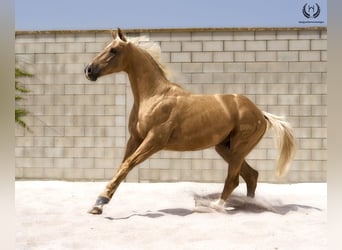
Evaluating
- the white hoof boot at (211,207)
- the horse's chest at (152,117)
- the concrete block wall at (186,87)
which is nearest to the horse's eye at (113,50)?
the horse's chest at (152,117)

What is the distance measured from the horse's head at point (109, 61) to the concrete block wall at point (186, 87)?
88.0 inches

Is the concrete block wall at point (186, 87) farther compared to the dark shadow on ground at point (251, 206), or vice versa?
the concrete block wall at point (186, 87)

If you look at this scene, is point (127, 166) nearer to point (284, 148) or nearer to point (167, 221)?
point (167, 221)

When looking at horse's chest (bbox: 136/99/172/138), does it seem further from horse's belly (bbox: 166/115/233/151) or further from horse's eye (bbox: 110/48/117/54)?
horse's eye (bbox: 110/48/117/54)

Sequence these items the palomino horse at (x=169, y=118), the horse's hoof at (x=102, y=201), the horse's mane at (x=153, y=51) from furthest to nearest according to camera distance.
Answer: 1. the horse's mane at (x=153, y=51)
2. the palomino horse at (x=169, y=118)
3. the horse's hoof at (x=102, y=201)

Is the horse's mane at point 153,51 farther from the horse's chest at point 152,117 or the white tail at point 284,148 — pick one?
the white tail at point 284,148

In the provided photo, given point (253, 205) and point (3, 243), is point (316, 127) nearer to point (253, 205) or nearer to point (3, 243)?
point (253, 205)

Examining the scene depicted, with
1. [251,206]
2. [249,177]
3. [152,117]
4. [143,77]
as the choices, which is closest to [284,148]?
[249,177]

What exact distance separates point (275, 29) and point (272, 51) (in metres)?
0.34

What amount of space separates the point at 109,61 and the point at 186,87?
8.23 ft

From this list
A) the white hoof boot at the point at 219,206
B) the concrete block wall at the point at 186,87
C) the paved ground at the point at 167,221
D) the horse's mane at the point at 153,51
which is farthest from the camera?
the concrete block wall at the point at 186,87

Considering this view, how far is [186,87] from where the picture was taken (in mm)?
6285

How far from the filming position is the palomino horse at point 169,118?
3.84 metres

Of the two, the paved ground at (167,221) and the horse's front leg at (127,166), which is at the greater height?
the horse's front leg at (127,166)
